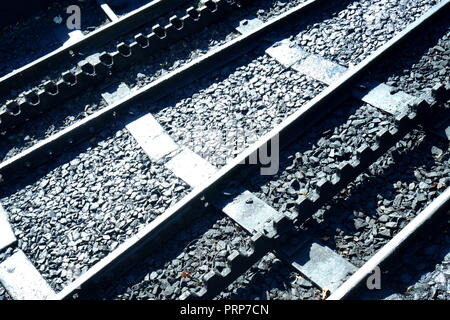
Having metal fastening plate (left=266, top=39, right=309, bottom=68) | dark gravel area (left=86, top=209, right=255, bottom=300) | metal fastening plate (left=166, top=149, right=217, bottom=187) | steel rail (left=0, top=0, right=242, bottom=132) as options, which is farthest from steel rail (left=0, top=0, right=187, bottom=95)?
dark gravel area (left=86, top=209, right=255, bottom=300)

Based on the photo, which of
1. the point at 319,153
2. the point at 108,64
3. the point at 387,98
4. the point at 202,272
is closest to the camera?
the point at 202,272

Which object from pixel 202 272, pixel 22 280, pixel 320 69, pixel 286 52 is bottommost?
pixel 202 272

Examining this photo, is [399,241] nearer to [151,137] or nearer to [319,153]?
[319,153]

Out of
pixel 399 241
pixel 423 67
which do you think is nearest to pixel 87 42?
pixel 423 67

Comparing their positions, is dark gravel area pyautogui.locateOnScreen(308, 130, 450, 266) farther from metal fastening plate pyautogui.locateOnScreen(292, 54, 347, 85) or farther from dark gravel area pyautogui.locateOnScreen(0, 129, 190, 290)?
dark gravel area pyautogui.locateOnScreen(0, 129, 190, 290)

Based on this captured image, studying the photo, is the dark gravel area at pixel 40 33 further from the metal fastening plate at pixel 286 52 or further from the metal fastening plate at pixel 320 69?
the metal fastening plate at pixel 320 69

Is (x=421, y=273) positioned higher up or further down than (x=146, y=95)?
further down
